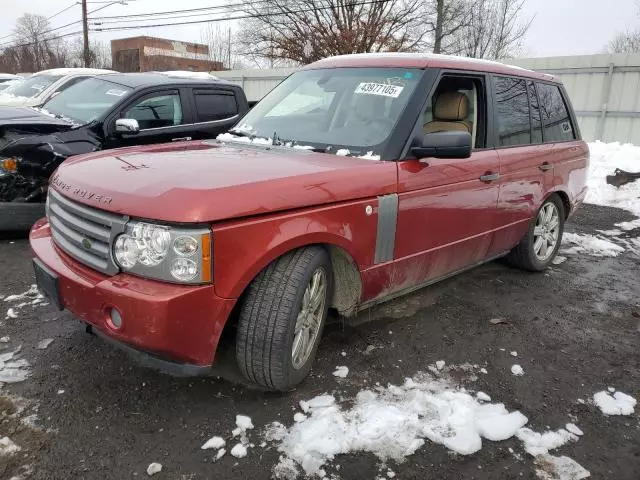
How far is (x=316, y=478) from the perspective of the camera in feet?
7.10

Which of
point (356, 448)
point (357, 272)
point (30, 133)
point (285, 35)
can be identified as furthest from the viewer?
point (285, 35)

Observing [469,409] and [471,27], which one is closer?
[469,409]

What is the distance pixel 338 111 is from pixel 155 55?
190 feet

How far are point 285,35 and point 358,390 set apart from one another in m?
34.5

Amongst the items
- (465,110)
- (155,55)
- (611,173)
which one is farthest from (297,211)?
(155,55)

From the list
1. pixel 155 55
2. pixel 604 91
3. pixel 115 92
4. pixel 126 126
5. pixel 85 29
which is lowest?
pixel 126 126

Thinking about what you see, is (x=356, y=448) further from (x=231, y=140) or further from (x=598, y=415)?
(x=231, y=140)

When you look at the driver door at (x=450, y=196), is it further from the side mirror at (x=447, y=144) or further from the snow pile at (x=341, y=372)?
the snow pile at (x=341, y=372)

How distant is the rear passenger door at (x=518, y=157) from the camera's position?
3.97 metres

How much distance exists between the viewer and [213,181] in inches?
90.5

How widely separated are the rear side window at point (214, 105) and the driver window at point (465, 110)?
144 inches

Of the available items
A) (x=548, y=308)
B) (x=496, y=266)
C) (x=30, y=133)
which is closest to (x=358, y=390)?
(x=548, y=308)

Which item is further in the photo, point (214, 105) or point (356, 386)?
point (214, 105)

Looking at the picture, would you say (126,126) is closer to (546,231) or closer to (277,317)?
(277,317)
